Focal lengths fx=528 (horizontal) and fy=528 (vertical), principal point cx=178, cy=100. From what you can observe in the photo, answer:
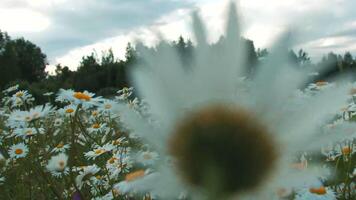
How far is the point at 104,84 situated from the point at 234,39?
28.4m

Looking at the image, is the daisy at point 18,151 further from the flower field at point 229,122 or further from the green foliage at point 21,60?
the green foliage at point 21,60

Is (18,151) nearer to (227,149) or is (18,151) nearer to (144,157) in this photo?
(144,157)

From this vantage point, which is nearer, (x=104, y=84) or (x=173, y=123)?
(x=173, y=123)

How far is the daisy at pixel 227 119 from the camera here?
1.15 feet

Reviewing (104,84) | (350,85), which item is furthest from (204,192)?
(104,84)

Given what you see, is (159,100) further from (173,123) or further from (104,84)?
(104,84)

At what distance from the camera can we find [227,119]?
370 mm

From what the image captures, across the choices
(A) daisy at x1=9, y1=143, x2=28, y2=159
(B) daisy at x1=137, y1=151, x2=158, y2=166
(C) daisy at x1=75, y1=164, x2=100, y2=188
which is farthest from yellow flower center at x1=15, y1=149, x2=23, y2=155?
(B) daisy at x1=137, y1=151, x2=158, y2=166

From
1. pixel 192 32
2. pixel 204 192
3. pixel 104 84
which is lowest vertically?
pixel 104 84

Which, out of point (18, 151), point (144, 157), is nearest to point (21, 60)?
point (18, 151)

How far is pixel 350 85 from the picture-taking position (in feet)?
1.25

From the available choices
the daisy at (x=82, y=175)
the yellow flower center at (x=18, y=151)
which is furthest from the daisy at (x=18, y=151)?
the daisy at (x=82, y=175)

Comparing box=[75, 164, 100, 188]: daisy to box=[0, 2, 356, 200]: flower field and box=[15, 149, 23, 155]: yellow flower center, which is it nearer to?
box=[15, 149, 23, 155]: yellow flower center

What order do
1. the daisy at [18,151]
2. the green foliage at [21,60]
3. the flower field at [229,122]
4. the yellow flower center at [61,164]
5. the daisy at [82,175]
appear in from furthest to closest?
the green foliage at [21,60] < the daisy at [18,151] < the daisy at [82,175] < the yellow flower center at [61,164] < the flower field at [229,122]
